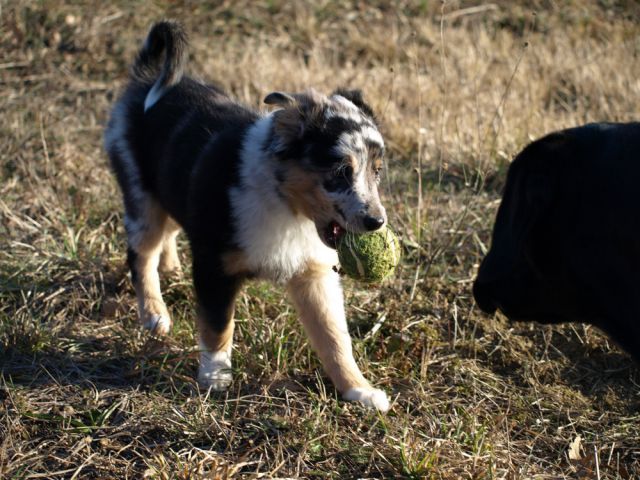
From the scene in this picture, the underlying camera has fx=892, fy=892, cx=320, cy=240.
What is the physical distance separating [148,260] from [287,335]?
33.8 inches

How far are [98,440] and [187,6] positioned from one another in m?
5.41

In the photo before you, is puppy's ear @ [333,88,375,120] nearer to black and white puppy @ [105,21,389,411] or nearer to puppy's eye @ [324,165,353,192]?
black and white puppy @ [105,21,389,411]

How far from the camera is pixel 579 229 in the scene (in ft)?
7.90

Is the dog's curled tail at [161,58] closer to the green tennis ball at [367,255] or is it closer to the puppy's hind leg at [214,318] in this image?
the puppy's hind leg at [214,318]

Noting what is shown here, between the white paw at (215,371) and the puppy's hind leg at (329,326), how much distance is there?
15.2 inches

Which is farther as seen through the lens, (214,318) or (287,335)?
(287,335)

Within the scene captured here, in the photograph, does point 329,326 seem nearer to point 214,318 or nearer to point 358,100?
point 214,318

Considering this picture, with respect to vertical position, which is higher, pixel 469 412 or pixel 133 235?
pixel 133 235

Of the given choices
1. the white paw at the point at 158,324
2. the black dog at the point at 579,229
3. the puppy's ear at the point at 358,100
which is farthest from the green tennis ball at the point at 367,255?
the white paw at the point at 158,324

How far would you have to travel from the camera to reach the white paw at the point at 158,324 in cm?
409

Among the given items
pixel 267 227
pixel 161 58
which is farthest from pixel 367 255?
pixel 161 58

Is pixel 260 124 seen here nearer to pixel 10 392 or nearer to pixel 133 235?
pixel 133 235

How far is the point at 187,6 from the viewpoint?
7.89m

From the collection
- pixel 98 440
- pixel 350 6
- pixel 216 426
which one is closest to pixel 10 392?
pixel 98 440
